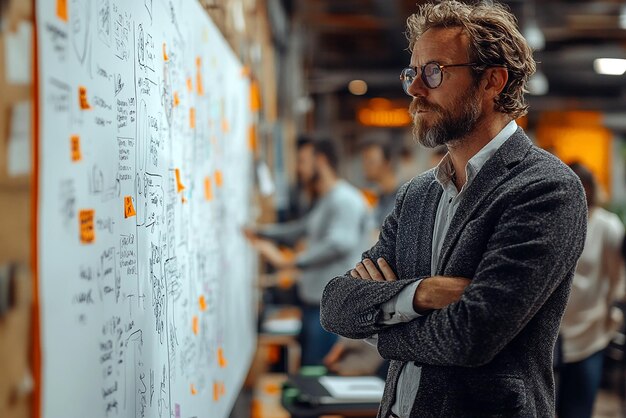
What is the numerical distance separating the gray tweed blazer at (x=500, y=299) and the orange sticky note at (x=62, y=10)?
966mm

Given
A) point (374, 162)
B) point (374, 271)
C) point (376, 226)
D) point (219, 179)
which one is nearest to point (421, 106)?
point (374, 271)

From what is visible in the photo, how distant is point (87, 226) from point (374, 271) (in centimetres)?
92

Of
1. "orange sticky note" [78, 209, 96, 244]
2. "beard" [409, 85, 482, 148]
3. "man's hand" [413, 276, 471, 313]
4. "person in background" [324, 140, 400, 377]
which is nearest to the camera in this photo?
"orange sticky note" [78, 209, 96, 244]

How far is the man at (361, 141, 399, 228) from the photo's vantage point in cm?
540

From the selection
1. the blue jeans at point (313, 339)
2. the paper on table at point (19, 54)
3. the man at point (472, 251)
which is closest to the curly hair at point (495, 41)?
the man at point (472, 251)

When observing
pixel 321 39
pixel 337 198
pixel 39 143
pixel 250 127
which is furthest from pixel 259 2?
pixel 321 39

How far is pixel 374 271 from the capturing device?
2.04m

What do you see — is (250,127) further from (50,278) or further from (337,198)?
(50,278)

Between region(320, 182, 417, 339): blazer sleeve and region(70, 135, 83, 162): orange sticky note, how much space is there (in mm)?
841

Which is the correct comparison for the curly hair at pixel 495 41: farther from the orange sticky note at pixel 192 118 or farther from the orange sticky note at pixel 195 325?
the orange sticky note at pixel 195 325

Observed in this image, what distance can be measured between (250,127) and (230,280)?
135 cm

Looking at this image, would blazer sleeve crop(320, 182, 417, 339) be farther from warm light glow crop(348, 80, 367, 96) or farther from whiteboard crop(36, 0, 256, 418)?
warm light glow crop(348, 80, 367, 96)

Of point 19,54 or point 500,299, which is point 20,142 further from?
point 500,299

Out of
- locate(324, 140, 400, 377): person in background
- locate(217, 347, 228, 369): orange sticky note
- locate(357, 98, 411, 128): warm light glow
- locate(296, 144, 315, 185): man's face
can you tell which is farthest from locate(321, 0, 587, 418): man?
locate(357, 98, 411, 128): warm light glow
